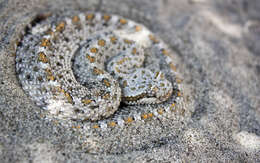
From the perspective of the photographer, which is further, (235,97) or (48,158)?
(235,97)

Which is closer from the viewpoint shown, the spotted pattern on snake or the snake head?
the spotted pattern on snake

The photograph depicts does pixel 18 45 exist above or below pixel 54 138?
above

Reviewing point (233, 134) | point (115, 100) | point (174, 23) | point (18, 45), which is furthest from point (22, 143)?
point (174, 23)

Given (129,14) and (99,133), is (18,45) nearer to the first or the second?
(99,133)

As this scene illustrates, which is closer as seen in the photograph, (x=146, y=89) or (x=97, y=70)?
(x=146, y=89)

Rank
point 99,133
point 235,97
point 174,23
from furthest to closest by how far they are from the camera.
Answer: point 174,23 → point 235,97 → point 99,133

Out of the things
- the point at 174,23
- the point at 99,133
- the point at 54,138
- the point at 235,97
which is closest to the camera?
the point at 54,138

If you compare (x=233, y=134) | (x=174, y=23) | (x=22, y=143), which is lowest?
(x=233, y=134)

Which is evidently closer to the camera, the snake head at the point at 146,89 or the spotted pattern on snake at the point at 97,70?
the spotted pattern on snake at the point at 97,70
